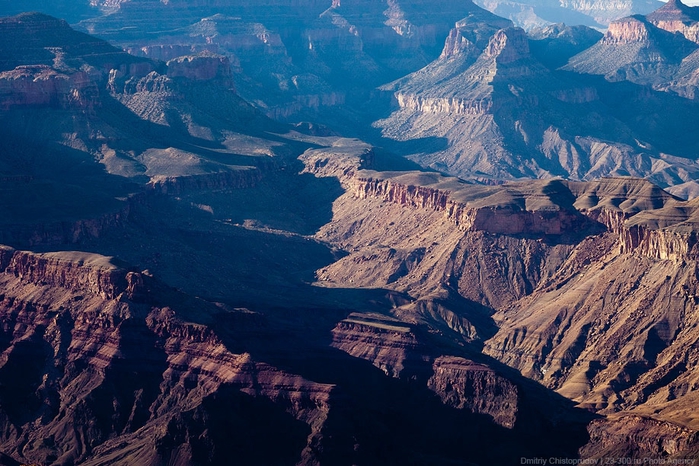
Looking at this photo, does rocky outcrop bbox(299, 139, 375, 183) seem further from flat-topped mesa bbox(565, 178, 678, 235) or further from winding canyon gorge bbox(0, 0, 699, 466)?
flat-topped mesa bbox(565, 178, 678, 235)

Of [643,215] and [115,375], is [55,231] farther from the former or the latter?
[643,215]

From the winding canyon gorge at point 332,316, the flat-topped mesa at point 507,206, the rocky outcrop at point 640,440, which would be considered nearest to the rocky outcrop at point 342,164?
the winding canyon gorge at point 332,316

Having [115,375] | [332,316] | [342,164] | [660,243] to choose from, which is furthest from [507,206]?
[115,375]

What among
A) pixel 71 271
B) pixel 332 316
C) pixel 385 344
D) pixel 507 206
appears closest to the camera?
pixel 71 271

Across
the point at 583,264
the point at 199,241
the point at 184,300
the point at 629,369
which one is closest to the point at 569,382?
the point at 629,369

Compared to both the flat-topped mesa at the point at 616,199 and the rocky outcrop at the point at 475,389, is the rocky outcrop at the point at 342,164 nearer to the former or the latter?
the flat-topped mesa at the point at 616,199

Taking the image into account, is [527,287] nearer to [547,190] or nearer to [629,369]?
[547,190]
